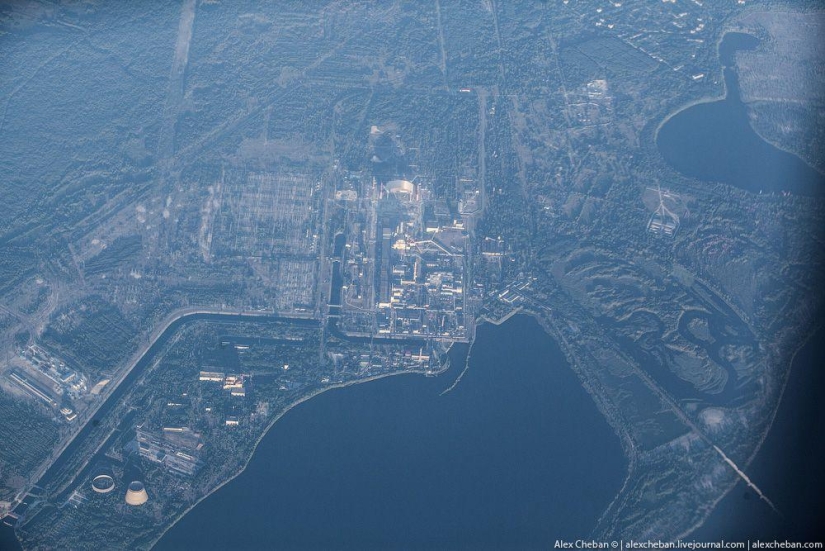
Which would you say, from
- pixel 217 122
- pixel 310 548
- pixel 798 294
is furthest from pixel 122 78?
pixel 798 294

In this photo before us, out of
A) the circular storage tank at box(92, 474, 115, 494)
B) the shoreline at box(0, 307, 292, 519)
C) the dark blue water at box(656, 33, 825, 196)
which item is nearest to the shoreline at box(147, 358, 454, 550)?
the circular storage tank at box(92, 474, 115, 494)

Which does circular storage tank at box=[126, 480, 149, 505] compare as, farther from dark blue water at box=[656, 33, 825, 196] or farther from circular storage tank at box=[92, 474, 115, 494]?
dark blue water at box=[656, 33, 825, 196]

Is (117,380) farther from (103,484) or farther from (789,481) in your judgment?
(789,481)

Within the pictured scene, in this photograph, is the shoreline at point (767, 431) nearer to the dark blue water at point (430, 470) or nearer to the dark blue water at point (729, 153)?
the dark blue water at point (430, 470)

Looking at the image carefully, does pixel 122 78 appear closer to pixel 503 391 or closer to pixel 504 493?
pixel 503 391

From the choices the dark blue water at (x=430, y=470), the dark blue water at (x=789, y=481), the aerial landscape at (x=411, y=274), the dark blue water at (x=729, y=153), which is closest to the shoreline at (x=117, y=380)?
the aerial landscape at (x=411, y=274)

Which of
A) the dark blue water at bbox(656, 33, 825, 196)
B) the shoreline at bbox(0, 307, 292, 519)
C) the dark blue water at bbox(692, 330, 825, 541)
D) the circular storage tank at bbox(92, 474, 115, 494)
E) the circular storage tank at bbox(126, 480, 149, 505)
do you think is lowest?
the dark blue water at bbox(692, 330, 825, 541)
